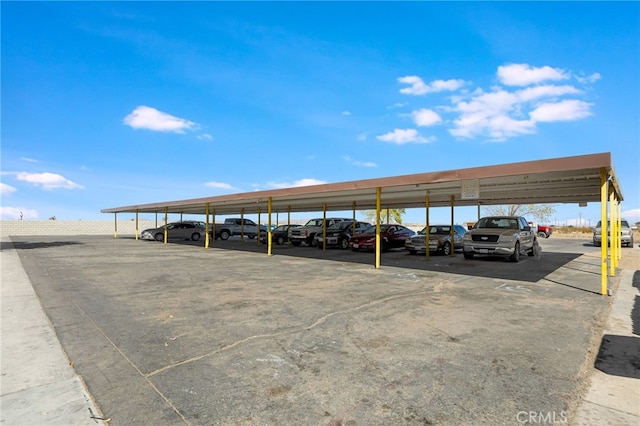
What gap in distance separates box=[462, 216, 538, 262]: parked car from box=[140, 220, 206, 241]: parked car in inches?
890

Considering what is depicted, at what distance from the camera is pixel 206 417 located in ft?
9.25

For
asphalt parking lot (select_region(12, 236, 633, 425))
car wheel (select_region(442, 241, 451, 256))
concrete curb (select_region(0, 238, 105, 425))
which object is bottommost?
concrete curb (select_region(0, 238, 105, 425))

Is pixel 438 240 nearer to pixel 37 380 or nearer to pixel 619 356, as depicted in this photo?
pixel 619 356

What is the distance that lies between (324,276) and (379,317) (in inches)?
174

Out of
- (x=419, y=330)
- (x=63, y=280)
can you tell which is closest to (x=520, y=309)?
(x=419, y=330)

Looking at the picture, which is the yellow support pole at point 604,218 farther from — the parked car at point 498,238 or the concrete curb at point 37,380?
the concrete curb at point 37,380

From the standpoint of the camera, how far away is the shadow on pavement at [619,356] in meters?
3.76

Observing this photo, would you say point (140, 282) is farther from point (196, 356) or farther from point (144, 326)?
point (196, 356)

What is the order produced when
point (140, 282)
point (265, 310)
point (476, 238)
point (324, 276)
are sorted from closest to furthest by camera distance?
1. point (265, 310)
2. point (140, 282)
3. point (324, 276)
4. point (476, 238)

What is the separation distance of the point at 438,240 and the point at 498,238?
375cm

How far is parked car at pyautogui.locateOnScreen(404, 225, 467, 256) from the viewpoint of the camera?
16.4 metres

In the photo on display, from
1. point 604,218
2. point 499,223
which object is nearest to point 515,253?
point 499,223

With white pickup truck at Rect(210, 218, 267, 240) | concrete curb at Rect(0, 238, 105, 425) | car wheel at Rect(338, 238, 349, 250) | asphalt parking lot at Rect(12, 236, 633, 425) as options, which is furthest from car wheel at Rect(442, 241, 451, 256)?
white pickup truck at Rect(210, 218, 267, 240)

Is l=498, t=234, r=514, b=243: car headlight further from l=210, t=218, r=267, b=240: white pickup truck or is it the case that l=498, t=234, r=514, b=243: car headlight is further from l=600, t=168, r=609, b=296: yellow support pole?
l=210, t=218, r=267, b=240: white pickup truck
